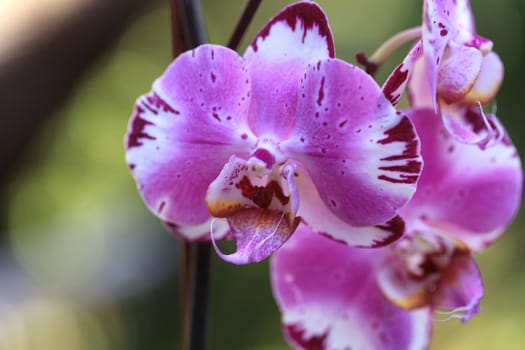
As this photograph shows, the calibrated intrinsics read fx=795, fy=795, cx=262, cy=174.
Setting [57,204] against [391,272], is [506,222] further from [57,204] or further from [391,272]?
[57,204]

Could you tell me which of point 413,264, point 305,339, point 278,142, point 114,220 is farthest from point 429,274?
point 114,220

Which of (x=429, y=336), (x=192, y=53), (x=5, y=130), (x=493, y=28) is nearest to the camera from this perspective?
(x=192, y=53)

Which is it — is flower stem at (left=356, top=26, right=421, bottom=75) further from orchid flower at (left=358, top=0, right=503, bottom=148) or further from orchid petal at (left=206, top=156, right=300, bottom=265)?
orchid petal at (left=206, top=156, right=300, bottom=265)

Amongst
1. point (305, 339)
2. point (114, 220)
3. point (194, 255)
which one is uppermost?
point (194, 255)

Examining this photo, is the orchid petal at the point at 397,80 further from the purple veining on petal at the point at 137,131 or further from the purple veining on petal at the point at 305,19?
the purple veining on petal at the point at 137,131

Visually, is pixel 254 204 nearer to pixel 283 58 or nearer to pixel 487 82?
pixel 283 58

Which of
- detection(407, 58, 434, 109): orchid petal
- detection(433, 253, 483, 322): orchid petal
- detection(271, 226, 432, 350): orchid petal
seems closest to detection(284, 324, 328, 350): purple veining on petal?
detection(271, 226, 432, 350): orchid petal

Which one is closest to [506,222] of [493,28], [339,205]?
[339,205]
